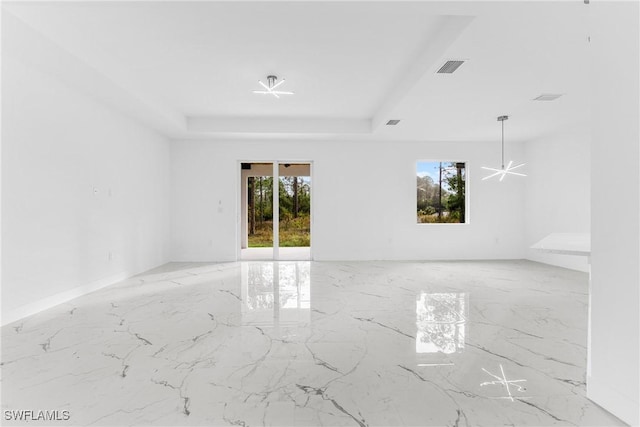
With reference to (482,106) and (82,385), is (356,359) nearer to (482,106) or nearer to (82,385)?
(82,385)

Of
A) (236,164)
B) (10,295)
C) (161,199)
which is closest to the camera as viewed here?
(10,295)

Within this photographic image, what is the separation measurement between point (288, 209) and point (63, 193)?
3.71 metres

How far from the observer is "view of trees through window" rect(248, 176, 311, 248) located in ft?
21.4

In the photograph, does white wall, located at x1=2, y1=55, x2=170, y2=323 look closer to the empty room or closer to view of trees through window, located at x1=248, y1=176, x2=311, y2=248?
the empty room

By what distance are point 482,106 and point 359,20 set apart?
253 centimetres

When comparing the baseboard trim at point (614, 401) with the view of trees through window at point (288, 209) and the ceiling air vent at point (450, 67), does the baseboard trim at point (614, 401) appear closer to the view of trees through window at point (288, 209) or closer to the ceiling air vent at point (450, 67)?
the ceiling air vent at point (450, 67)

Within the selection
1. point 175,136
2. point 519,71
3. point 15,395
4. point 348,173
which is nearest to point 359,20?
point 519,71

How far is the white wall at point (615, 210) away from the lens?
1.47 meters

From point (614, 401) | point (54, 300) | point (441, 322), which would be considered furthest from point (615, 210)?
point (54, 300)

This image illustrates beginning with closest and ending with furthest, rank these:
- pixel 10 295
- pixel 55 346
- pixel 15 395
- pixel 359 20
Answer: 1. pixel 15 395
2. pixel 55 346
3. pixel 359 20
4. pixel 10 295

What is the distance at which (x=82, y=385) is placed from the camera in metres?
1.82

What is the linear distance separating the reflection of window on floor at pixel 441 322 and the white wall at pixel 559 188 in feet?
7.89

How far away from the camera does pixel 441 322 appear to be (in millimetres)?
2832

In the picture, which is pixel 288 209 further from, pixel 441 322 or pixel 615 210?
pixel 615 210
